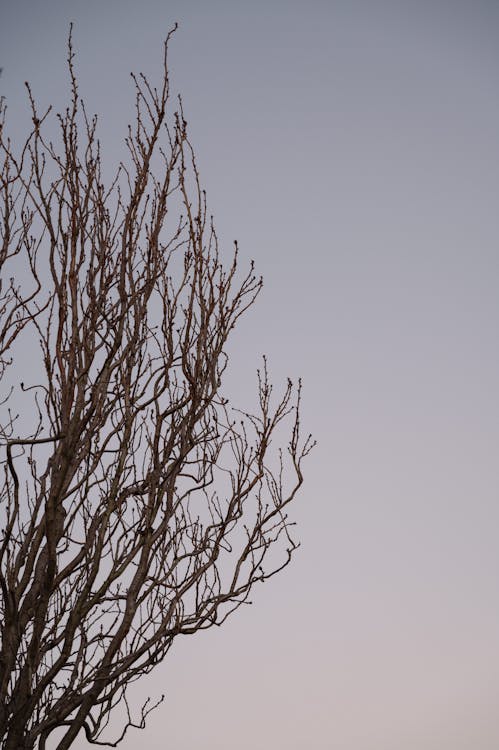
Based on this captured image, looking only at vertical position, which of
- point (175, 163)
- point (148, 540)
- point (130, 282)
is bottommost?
point (148, 540)

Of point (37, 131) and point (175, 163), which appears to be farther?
point (175, 163)

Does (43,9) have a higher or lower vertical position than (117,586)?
higher

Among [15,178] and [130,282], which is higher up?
[15,178]

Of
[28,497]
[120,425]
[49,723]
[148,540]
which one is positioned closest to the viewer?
[49,723]

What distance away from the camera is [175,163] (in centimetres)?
279

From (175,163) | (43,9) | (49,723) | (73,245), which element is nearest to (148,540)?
(49,723)

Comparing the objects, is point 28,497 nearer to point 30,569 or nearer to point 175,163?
point 30,569

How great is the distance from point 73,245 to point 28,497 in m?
1.22

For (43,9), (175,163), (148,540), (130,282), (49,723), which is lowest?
(49,723)

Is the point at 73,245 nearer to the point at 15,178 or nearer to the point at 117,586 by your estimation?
the point at 15,178

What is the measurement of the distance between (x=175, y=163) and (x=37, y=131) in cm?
57

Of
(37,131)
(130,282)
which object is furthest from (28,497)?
(37,131)

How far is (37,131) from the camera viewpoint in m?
2.61

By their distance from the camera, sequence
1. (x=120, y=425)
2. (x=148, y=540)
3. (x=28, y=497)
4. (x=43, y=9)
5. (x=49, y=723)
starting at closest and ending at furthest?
(x=49, y=723), (x=148, y=540), (x=120, y=425), (x=28, y=497), (x=43, y=9)
